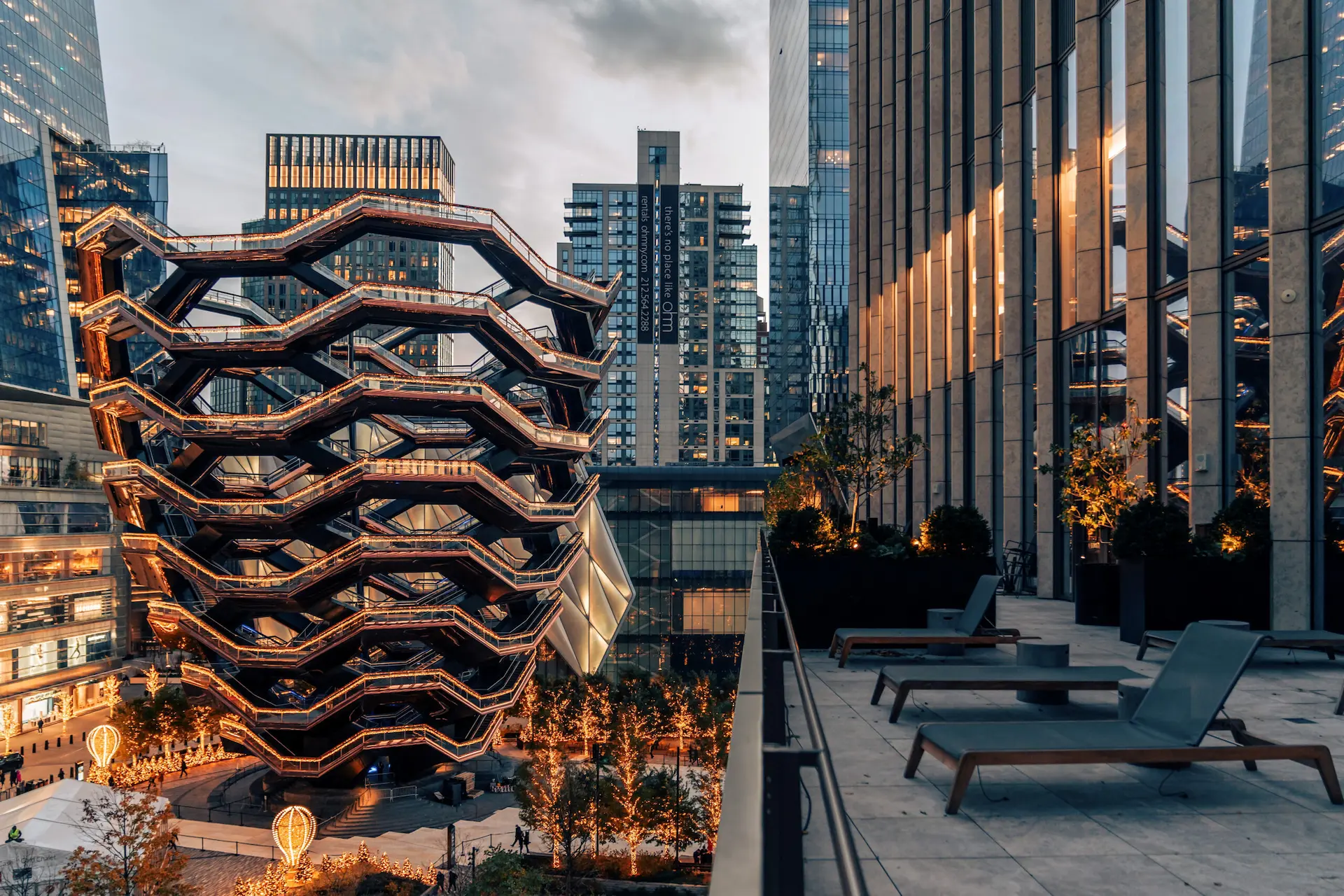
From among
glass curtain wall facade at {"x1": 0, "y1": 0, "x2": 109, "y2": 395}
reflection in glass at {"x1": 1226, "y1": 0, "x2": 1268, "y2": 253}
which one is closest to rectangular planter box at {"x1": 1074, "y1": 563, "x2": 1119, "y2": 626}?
reflection in glass at {"x1": 1226, "y1": 0, "x2": 1268, "y2": 253}

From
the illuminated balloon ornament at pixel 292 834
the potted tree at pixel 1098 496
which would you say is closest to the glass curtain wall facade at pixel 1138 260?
the potted tree at pixel 1098 496

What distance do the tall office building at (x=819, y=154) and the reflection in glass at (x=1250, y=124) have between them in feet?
373

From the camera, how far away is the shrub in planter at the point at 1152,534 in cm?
1585

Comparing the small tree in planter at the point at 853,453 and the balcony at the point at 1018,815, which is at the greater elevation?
the small tree in planter at the point at 853,453

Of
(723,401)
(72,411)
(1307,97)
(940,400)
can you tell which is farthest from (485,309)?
(723,401)

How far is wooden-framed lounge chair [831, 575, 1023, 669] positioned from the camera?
12859mm

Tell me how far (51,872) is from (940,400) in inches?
1435

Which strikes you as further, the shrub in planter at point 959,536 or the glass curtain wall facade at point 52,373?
the glass curtain wall facade at point 52,373

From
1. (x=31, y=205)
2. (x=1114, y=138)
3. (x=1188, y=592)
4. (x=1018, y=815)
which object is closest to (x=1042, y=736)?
(x=1018, y=815)

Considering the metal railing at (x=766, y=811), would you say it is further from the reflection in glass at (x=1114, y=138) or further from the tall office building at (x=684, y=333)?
the tall office building at (x=684, y=333)

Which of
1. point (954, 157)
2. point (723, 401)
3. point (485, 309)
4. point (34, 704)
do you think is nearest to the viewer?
point (954, 157)

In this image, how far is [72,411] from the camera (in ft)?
270

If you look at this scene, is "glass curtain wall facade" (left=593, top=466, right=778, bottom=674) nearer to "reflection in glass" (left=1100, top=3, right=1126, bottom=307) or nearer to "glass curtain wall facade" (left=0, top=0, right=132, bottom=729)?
"glass curtain wall facade" (left=0, top=0, right=132, bottom=729)

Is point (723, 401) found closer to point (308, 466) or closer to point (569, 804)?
point (308, 466)
